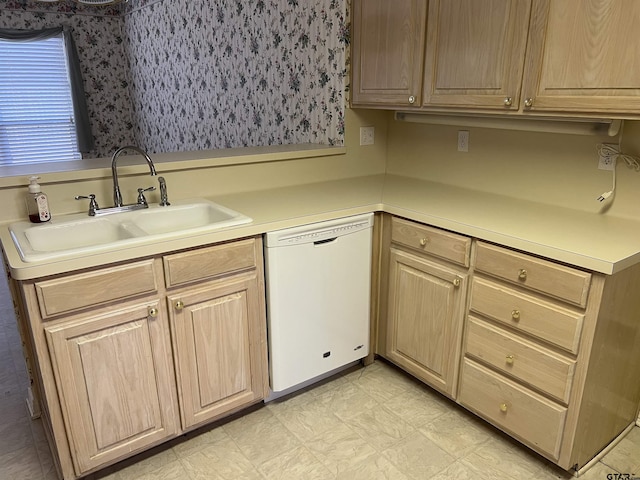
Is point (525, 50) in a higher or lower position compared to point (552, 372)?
higher

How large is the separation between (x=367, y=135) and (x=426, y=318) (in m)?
1.18

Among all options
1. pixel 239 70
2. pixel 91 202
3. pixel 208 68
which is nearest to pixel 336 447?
pixel 91 202

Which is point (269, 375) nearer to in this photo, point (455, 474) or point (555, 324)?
point (455, 474)

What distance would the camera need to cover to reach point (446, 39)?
206 cm

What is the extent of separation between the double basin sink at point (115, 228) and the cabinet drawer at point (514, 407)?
1.15 metres

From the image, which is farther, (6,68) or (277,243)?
(6,68)

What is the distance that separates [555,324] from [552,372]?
0.18 meters

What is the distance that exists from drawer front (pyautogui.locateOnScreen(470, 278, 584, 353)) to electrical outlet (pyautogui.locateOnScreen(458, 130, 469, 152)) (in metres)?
0.87

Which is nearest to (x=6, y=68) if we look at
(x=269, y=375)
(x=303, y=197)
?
(x=303, y=197)

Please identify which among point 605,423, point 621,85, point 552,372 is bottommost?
point 605,423

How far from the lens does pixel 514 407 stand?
1.85m

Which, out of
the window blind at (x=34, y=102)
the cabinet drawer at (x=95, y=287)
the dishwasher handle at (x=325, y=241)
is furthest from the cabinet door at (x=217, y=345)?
the window blind at (x=34, y=102)

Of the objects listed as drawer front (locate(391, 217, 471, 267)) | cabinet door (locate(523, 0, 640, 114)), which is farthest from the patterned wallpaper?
cabinet door (locate(523, 0, 640, 114))

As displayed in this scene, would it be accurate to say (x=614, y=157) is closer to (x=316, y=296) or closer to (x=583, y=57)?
(x=583, y=57)
